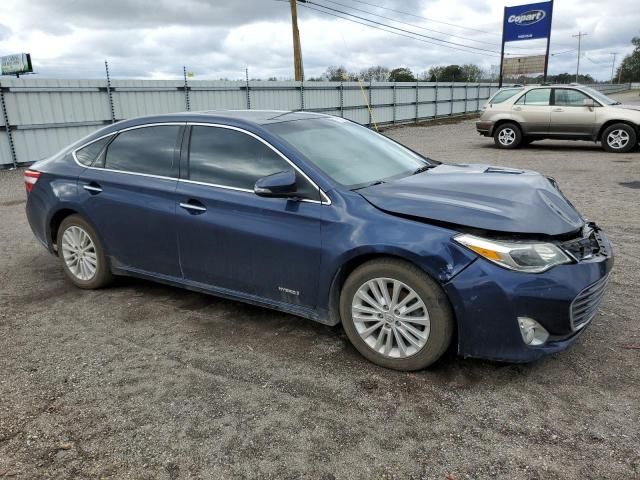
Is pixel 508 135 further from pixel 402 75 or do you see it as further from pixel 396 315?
pixel 402 75

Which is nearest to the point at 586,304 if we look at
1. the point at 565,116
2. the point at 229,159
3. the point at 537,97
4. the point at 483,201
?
the point at 483,201

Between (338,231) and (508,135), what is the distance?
12822 mm

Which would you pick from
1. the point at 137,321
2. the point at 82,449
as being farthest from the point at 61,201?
the point at 82,449

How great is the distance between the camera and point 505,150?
586 inches

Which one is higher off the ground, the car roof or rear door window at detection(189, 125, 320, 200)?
the car roof

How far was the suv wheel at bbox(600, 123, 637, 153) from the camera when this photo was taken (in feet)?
43.4

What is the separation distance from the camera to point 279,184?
11.0 feet

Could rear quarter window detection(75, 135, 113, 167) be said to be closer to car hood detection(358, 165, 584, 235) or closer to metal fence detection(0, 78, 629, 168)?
car hood detection(358, 165, 584, 235)

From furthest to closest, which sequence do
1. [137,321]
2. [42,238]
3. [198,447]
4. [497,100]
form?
[497,100]
[42,238]
[137,321]
[198,447]

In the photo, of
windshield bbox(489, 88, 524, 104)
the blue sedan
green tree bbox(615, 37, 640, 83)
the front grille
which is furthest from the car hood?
green tree bbox(615, 37, 640, 83)

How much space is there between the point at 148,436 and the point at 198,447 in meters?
0.30

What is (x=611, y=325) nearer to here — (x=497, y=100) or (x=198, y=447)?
(x=198, y=447)

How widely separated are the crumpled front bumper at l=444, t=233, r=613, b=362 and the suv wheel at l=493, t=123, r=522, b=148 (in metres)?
12.5

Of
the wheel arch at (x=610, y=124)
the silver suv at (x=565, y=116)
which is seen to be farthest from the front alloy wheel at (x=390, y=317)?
the wheel arch at (x=610, y=124)
